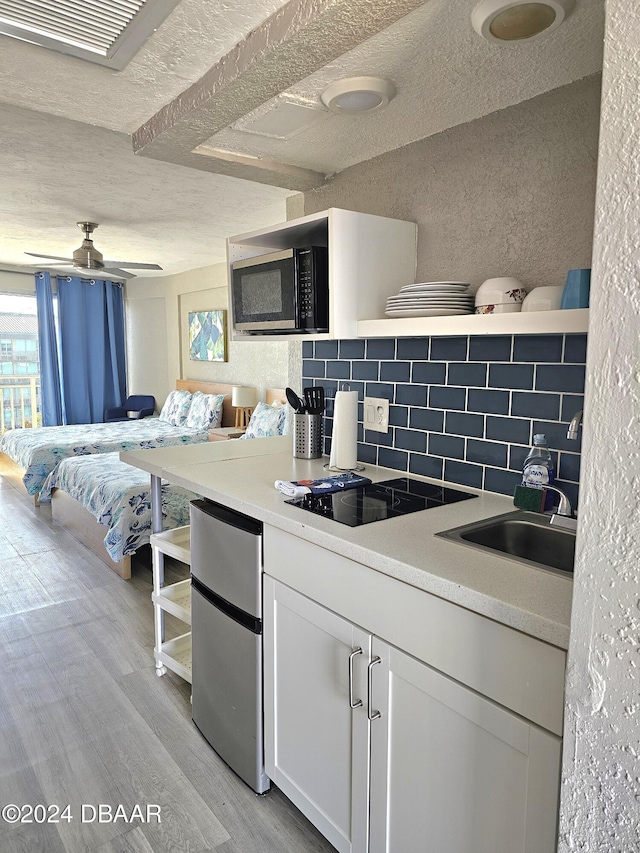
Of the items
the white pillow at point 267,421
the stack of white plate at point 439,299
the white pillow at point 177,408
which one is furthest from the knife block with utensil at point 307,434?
the white pillow at point 177,408

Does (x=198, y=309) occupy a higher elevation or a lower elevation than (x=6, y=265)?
lower

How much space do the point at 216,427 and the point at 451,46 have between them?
Answer: 4.97 metres

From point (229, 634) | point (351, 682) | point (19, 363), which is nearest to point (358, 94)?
point (351, 682)

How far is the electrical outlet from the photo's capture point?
2.11 meters

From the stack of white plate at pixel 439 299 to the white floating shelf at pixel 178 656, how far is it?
162 centimetres

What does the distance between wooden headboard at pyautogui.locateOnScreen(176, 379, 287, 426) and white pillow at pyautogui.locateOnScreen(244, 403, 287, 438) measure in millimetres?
320

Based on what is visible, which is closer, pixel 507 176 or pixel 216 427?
pixel 507 176

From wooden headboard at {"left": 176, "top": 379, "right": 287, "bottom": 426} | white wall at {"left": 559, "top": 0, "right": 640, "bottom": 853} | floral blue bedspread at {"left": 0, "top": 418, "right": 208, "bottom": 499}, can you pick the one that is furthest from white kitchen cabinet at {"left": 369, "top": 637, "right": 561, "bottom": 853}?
floral blue bedspread at {"left": 0, "top": 418, "right": 208, "bottom": 499}

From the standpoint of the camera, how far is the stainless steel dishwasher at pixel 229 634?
1.67m

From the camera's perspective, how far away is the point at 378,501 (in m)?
1.65

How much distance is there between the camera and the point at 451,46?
1342mm

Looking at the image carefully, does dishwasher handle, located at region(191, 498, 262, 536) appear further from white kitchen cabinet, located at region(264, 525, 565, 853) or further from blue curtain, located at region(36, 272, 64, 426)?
blue curtain, located at region(36, 272, 64, 426)

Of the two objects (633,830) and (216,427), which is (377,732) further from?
(216,427)

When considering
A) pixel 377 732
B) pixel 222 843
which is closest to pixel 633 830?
pixel 377 732
